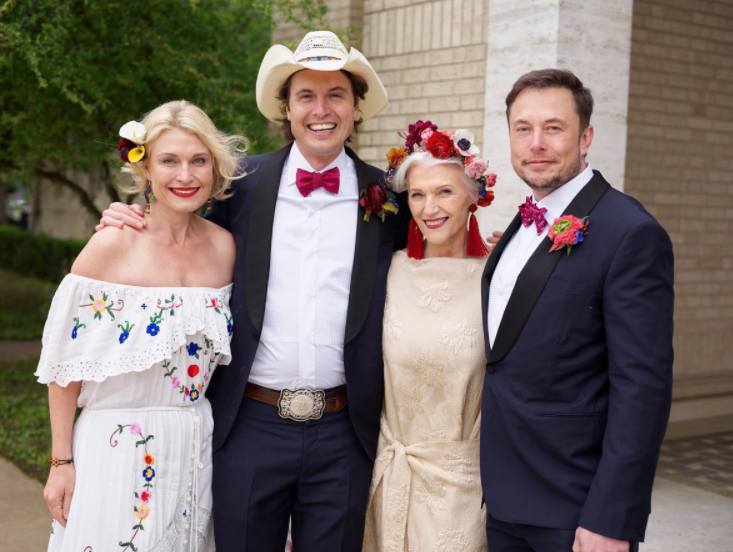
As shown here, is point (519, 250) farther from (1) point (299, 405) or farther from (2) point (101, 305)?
(2) point (101, 305)

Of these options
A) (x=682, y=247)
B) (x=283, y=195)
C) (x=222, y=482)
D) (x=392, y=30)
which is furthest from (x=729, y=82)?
(x=222, y=482)

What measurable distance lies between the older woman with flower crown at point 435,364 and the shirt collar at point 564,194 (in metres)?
0.43

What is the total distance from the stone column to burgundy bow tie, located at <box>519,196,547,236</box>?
2.38 metres

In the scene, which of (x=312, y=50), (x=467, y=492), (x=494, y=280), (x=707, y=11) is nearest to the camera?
(x=494, y=280)

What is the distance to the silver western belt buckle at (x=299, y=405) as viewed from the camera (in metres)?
3.02

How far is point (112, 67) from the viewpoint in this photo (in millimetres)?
6492

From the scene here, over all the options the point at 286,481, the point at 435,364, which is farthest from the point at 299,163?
the point at 286,481

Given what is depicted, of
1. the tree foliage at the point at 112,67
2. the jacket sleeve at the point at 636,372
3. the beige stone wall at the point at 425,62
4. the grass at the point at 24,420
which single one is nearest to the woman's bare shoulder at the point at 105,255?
the jacket sleeve at the point at 636,372

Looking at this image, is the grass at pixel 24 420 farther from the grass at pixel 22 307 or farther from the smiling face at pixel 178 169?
the smiling face at pixel 178 169

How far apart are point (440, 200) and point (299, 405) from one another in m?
0.88

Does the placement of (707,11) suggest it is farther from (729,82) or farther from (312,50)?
(312,50)

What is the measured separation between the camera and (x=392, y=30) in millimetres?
6441

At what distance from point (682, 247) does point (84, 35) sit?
498 cm

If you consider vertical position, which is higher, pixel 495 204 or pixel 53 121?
pixel 53 121
